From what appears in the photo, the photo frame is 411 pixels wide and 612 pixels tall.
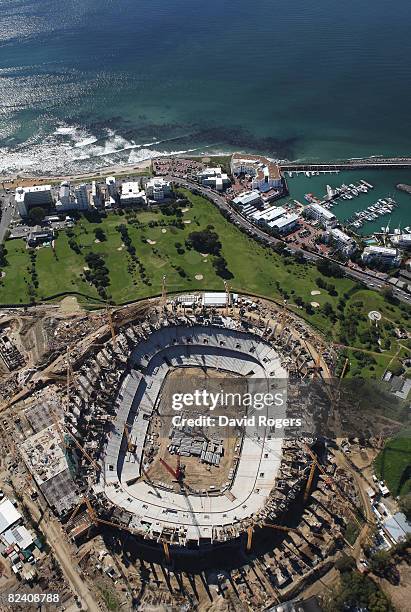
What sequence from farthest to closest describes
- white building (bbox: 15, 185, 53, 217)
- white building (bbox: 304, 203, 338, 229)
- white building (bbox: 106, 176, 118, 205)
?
white building (bbox: 106, 176, 118, 205)
white building (bbox: 304, 203, 338, 229)
white building (bbox: 15, 185, 53, 217)

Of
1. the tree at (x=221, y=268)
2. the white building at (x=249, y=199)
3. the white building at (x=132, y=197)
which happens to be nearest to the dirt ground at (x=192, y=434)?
the tree at (x=221, y=268)

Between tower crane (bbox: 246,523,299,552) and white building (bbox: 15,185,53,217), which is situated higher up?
white building (bbox: 15,185,53,217)

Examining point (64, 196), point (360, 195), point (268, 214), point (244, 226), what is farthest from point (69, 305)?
point (360, 195)

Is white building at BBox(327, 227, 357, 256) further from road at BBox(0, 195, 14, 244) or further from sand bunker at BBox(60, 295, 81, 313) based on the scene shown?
road at BBox(0, 195, 14, 244)

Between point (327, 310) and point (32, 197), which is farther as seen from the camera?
point (32, 197)

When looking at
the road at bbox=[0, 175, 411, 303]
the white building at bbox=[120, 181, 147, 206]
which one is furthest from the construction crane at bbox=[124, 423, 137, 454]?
the white building at bbox=[120, 181, 147, 206]

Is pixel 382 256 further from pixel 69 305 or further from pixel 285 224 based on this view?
pixel 69 305

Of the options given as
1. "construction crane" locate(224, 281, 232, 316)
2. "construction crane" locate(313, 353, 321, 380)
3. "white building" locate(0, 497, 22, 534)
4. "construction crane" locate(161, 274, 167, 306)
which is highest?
"construction crane" locate(224, 281, 232, 316)
